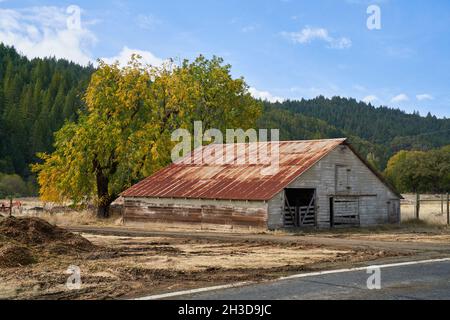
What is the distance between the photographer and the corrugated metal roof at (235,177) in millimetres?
30672

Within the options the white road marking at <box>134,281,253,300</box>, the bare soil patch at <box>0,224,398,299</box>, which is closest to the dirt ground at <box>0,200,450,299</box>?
the bare soil patch at <box>0,224,398,299</box>

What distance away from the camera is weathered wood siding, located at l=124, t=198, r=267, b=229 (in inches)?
1168

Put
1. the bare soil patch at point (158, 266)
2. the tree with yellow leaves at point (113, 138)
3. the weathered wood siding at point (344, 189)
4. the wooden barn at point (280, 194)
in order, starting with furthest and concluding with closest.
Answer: the tree with yellow leaves at point (113, 138) → the weathered wood siding at point (344, 189) → the wooden barn at point (280, 194) → the bare soil patch at point (158, 266)

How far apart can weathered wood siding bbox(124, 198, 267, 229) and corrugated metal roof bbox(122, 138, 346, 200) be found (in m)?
0.42

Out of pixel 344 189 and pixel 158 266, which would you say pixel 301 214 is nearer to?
pixel 344 189

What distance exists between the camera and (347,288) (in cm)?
1061

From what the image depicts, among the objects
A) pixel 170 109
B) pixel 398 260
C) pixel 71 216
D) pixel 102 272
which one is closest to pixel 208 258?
pixel 102 272

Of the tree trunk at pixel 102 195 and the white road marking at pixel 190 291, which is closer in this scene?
the white road marking at pixel 190 291

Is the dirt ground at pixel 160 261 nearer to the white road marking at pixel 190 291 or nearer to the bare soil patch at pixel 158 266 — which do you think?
the bare soil patch at pixel 158 266

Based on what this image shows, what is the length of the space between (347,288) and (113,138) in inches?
1287

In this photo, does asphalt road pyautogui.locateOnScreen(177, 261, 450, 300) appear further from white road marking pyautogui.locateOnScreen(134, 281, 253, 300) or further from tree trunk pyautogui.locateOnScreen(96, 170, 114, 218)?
tree trunk pyautogui.locateOnScreen(96, 170, 114, 218)

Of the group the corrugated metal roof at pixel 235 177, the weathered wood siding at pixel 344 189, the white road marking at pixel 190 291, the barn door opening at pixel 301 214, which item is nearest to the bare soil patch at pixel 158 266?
the white road marking at pixel 190 291
